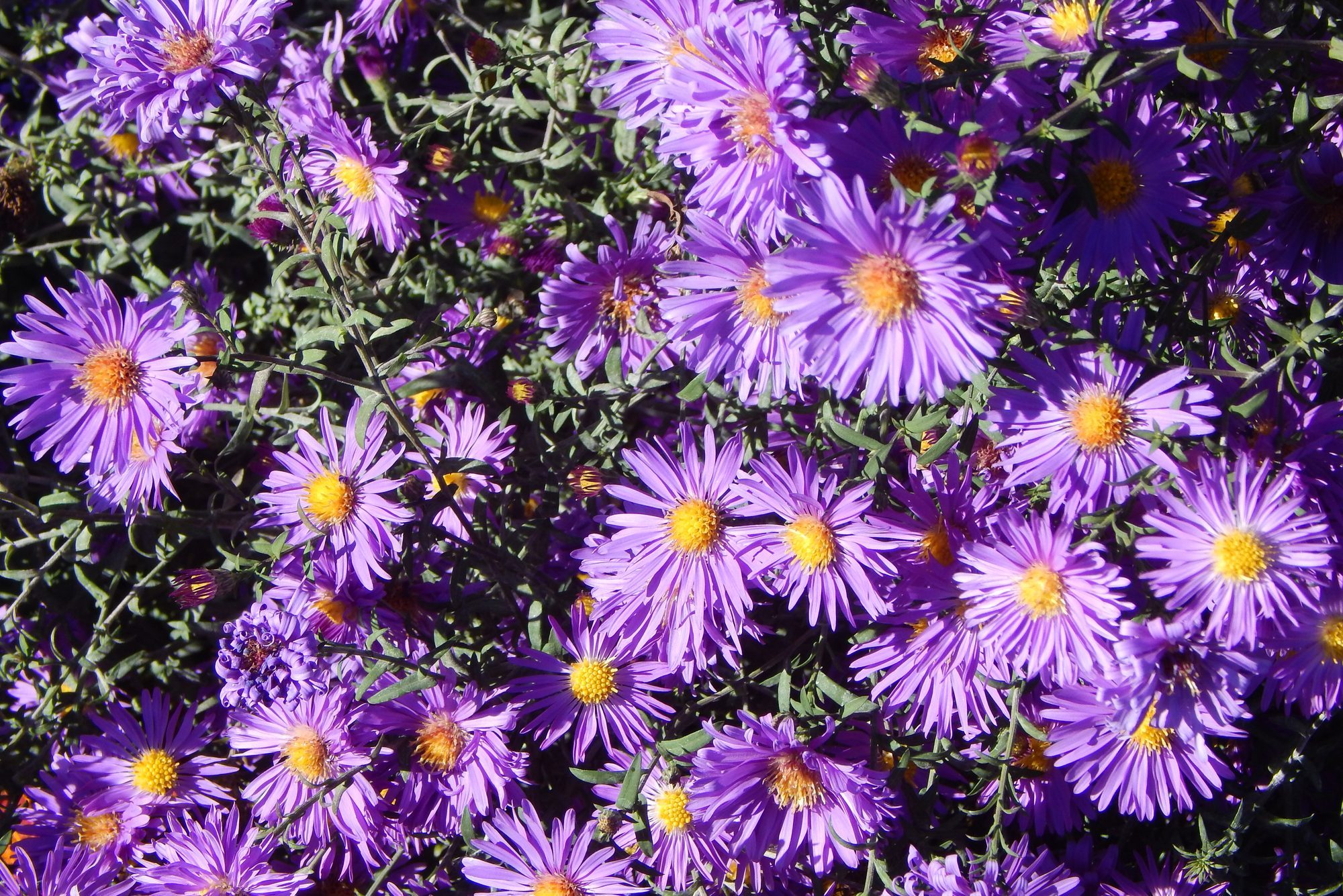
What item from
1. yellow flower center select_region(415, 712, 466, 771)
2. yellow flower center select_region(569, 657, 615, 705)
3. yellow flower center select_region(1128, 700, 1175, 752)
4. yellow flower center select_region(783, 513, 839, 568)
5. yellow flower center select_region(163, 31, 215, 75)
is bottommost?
yellow flower center select_region(1128, 700, 1175, 752)

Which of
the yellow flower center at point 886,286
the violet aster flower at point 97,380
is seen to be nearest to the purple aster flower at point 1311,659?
the yellow flower center at point 886,286

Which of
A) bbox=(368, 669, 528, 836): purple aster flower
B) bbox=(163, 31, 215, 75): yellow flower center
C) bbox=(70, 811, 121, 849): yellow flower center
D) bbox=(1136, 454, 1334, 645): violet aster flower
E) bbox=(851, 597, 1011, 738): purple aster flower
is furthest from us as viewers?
bbox=(70, 811, 121, 849): yellow flower center

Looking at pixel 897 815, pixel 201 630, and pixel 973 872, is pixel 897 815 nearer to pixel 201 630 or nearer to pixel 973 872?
pixel 973 872

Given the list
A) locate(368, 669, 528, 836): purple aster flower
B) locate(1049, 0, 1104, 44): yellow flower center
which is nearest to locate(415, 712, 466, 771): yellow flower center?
locate(368, 669, 528, 836): purple aster flower

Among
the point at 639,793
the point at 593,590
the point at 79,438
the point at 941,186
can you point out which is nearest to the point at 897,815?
the point at 639,793

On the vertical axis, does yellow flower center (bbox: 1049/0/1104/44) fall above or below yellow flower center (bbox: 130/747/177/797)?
above

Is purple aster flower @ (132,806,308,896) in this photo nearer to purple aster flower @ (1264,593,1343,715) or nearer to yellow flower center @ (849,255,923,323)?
yellow flower center @ (849,255,923,323)

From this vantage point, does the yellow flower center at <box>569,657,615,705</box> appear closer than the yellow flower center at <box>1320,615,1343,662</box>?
No

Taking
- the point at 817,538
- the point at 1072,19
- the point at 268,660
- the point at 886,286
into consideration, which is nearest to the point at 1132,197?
the point at 1072,19
